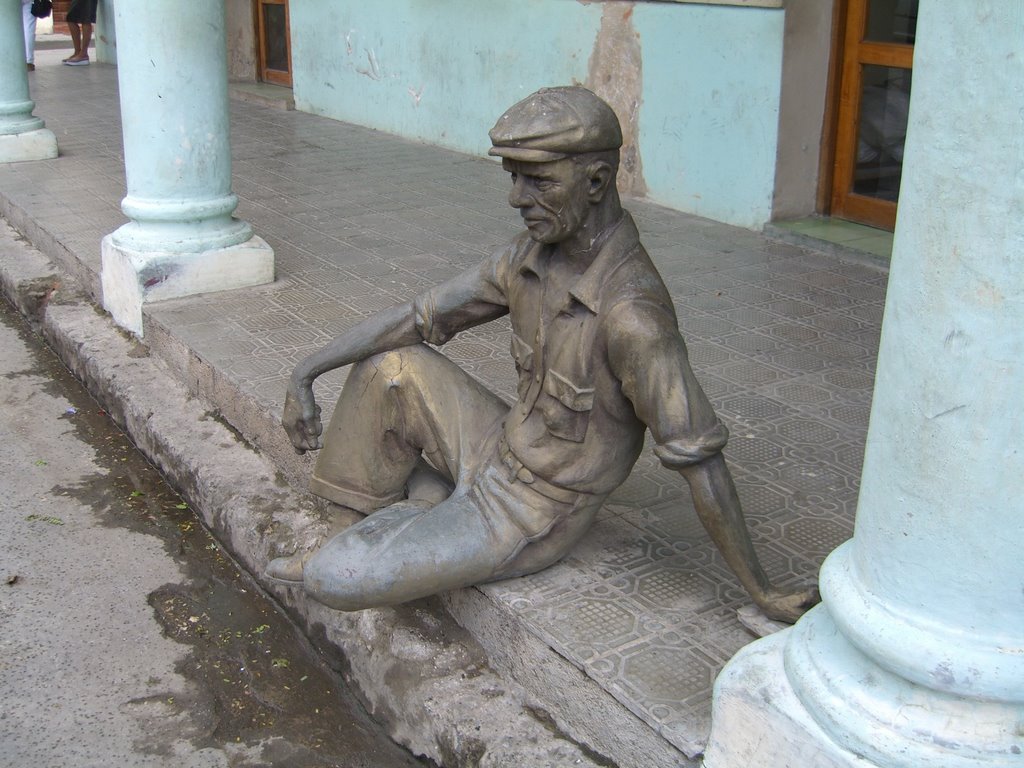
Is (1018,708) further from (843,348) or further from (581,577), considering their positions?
(843,348)

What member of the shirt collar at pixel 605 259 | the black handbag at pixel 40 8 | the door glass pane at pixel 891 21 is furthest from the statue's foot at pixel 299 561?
the black handbag at pixel 40 8

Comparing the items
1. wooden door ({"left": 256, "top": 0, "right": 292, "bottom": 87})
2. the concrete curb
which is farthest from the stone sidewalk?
wooden door ({"left": 256, "top": 0, "right": 292, "bottom": 87})

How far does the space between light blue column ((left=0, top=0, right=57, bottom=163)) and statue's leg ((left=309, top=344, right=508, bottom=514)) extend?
6.09m

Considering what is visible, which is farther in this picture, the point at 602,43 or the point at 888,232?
the point at 602,43

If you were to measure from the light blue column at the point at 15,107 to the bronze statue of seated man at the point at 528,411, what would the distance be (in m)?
5.99

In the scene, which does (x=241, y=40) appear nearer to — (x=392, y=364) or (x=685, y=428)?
(x=392, y=364)

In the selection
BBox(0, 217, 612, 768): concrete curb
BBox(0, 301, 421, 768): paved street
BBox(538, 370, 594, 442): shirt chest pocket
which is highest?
BBox(538, 370, 594, 442): shirt chest pocket

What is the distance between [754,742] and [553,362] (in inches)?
37.4

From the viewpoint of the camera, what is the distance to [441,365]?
2.96 m

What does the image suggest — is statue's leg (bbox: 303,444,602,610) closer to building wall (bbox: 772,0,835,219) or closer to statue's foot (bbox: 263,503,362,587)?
statue's foot (bbox: 263,503,362,587)

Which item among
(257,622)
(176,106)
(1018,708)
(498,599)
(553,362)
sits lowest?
(257,622)

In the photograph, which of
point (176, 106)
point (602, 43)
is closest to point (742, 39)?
point (602, 43)

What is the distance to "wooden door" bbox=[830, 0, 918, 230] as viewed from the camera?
20.0 feet

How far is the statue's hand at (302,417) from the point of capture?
308cm
